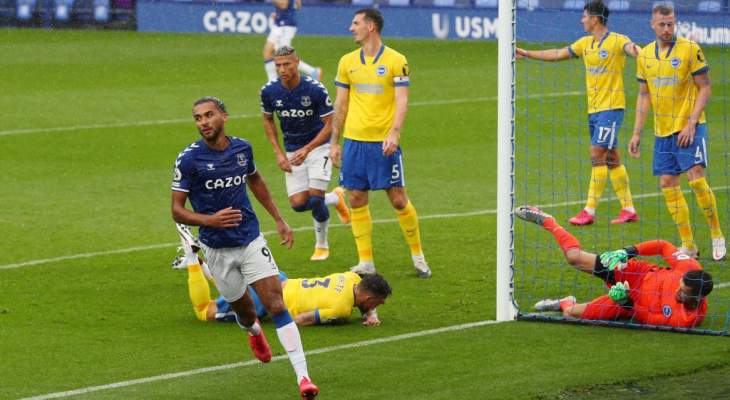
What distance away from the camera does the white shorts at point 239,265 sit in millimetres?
9359

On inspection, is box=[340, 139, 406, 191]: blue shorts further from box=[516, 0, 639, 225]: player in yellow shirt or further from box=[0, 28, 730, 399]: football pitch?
box=[516, 0, 639, 225]: player in yellow shirt

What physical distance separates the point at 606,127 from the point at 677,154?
184cm

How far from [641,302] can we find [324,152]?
4.08 metres

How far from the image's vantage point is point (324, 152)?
1392 centimetres

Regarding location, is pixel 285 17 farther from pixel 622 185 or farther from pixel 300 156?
pixel 300 156

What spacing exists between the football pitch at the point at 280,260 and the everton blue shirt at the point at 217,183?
1.01 m

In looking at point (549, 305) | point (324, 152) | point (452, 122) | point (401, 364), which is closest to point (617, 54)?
point (324, 152)

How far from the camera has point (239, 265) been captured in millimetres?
9422

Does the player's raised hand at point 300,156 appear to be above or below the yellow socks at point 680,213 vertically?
above

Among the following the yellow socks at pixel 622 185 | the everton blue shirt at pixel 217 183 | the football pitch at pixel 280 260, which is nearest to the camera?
the everton blue shirt at pixel 217 183

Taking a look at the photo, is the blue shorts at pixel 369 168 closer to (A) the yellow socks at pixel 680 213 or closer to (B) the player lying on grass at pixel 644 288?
(B) the player lying on grass at pixel 644 288

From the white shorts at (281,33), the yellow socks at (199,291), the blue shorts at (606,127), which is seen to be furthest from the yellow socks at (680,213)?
the white shorts at (281,33)

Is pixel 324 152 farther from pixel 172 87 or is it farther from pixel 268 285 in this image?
pixel 172 87

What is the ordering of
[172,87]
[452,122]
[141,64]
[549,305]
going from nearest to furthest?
[549,305]
[452,122]
[172,87]
[141,64]
